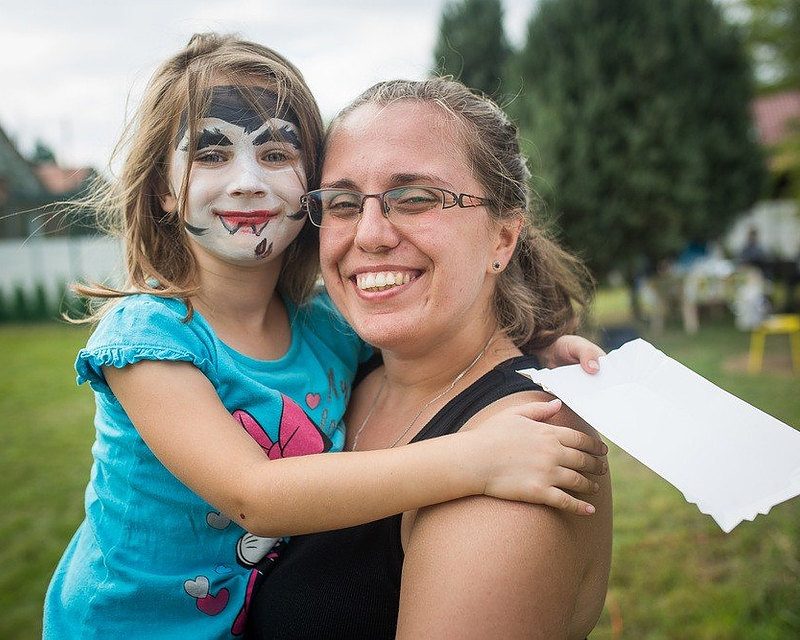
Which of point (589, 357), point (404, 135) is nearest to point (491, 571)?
point (589, 357)

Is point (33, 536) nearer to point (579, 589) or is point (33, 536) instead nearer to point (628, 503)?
point (628, 503)

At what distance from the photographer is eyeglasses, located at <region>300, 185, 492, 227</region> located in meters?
1.88

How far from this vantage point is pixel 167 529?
6.43 feet

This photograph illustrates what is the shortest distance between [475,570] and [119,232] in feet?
5.98

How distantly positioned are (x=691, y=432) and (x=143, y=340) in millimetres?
1342

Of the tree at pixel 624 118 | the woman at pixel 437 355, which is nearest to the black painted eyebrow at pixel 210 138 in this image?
the woman at pixel 437 355

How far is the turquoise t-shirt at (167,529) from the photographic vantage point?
1.90m

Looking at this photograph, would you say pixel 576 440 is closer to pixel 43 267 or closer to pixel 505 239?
pixel 505 239

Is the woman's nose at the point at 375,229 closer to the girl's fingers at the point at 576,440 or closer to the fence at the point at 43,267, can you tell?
the girl's fingers at the point at 576,440

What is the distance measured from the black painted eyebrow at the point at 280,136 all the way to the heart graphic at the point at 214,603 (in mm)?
1322

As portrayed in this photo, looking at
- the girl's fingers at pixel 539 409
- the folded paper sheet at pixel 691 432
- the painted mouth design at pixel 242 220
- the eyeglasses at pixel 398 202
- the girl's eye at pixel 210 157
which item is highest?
the girl's eye at pixel 210 157

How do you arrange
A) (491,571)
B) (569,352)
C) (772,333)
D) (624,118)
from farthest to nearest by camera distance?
(772,333) → (624,118) → (569,352) → (491,571)

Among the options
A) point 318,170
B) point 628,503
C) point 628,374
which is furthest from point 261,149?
point 628,503

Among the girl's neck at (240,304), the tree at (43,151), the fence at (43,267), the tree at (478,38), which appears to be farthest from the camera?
the fence at (43,267)
